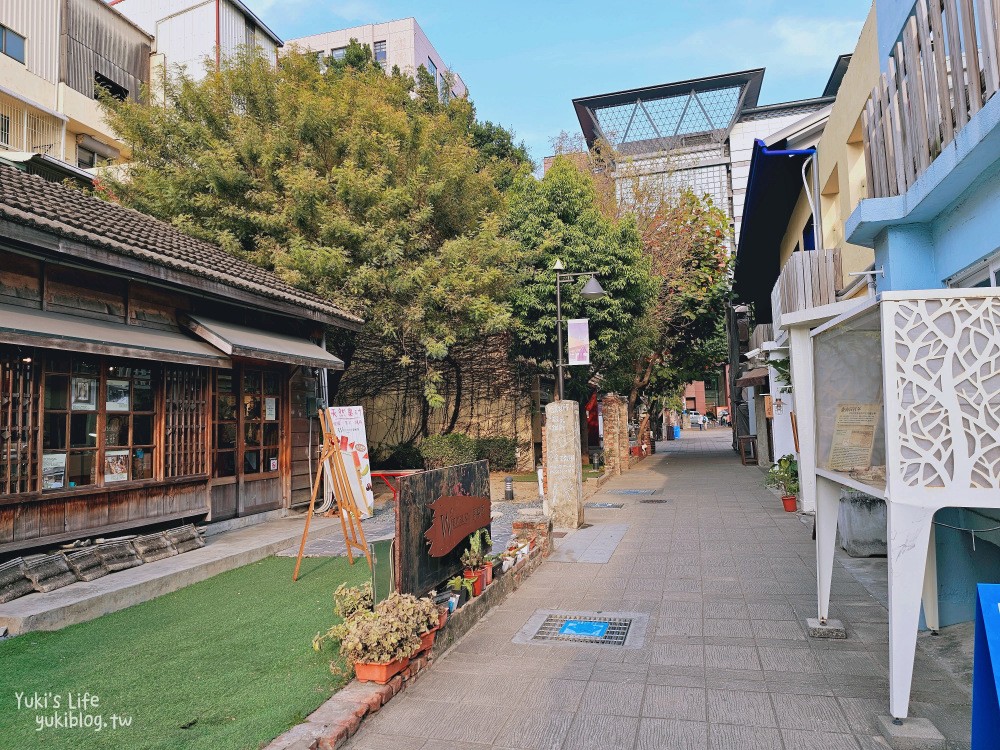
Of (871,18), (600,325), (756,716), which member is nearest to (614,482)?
(600,325)

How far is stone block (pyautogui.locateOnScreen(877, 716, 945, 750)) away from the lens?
3.50m

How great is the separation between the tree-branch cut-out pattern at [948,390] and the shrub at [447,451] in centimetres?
1345

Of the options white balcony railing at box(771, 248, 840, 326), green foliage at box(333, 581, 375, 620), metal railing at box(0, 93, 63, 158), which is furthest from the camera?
metal railing at box(0, 93, 63, 158)

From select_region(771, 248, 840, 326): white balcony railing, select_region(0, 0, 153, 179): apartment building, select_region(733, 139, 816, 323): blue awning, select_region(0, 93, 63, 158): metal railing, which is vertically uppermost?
select_region(0, 0, 153, 179): apartment building

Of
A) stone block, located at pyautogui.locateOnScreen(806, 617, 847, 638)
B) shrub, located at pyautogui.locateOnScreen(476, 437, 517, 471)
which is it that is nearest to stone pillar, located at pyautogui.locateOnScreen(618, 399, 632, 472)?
shrub, located at pyautogui.locateOnScreen(476, 437, 517, 471)

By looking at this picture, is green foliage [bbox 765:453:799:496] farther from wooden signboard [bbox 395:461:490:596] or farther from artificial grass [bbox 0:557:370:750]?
artificial grass [bbox 0:557:370:750]

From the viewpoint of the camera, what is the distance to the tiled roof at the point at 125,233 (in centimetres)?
675

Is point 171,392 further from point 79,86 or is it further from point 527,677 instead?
point 79,86

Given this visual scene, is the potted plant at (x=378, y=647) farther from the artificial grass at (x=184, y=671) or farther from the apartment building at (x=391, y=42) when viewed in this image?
the apartment building at (x=391, y=42)

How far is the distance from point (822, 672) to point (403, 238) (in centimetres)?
1136

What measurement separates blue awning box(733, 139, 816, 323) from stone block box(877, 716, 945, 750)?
32.1ft

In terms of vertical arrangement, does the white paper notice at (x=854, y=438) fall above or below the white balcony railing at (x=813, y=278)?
below

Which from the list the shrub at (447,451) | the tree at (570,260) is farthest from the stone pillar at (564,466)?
the tree at (570,260)

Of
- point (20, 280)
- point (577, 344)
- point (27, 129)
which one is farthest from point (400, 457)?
point (27, 129)
